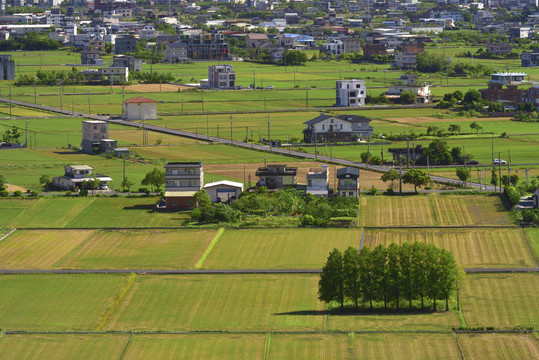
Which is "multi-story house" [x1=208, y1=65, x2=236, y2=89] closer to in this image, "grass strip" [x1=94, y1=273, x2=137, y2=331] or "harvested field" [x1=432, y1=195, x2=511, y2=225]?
"harvested field" [x1=432, y1=195, x2=511, y2=225]

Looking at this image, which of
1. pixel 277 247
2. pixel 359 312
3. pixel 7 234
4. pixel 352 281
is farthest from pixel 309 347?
pixel 7 234

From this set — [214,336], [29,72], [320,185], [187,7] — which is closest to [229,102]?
[29,72]

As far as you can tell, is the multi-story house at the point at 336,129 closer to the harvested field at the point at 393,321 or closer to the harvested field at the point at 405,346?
the harvested field at the point at 393,321

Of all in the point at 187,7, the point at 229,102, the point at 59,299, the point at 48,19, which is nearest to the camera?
the point at 59,299

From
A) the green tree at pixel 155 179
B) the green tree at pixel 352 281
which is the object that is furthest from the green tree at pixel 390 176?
the green tree at pixel 352 281

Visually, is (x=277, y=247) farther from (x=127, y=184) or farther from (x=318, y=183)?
(x=127, y=184)

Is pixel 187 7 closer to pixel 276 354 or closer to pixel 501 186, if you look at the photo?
pixel 501 186
